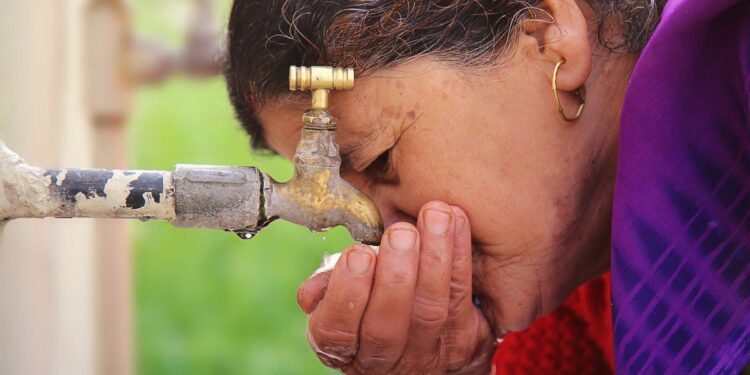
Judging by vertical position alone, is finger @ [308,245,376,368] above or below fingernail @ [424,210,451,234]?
below

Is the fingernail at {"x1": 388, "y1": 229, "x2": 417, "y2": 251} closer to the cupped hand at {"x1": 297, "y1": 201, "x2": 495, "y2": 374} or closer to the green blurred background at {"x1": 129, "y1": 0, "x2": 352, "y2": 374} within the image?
the cupped hand at {"x1": 297, "y1": 201, "x2": 495, "y2": 374}

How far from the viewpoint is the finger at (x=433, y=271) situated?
3.39 feet

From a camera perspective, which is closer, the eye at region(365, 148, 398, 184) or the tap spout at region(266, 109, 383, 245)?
the tap spout at region(266, 109, 383, 245)

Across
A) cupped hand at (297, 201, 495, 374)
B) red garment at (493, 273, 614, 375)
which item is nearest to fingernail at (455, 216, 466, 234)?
cupped hand at (297, 201, 495, 374)

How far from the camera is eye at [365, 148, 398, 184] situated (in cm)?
111

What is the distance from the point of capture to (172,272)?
2.66 metres

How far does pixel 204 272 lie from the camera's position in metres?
2.63

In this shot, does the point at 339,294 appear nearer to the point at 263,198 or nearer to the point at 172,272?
the point at 263,198

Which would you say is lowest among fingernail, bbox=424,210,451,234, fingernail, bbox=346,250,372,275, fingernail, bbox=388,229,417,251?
fingernail, bbox=346,250,372,275

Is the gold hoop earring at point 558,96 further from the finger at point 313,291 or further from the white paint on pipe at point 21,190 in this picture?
the white paint on pipe at point 21,190

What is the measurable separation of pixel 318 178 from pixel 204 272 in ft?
5.50

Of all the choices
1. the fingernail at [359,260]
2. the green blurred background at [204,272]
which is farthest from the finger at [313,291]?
the green blurred background at [204,272]

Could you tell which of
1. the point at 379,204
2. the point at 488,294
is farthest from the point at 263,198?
the point at 488,294

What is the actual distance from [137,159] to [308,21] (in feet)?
6.03
